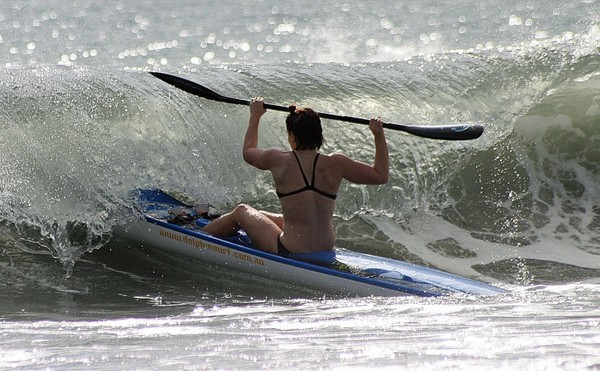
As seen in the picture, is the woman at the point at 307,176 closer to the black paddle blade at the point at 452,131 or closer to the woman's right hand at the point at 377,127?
the woman's right hand at the point at 377,127

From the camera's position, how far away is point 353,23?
625 inches

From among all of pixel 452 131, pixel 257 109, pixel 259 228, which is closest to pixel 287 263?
pixel 259 228

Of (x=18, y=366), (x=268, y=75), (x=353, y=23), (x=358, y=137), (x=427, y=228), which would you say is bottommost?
(x=18, y=366)

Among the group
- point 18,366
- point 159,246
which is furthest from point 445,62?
point 18,366

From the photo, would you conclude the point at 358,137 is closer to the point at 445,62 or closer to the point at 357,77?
the point at 357,77

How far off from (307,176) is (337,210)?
220cm

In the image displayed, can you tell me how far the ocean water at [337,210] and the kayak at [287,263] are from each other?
92 millimetres

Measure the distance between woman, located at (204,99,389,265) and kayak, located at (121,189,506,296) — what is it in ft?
0.34

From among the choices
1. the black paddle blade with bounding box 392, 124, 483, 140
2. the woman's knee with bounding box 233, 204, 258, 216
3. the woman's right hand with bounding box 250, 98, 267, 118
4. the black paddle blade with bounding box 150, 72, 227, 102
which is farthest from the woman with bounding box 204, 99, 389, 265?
the black paddle blade with bounding box 150, 72, 227, 102

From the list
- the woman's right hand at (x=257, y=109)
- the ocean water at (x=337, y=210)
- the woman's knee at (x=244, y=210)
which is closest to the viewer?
the ocean water at (x=337, y=210)

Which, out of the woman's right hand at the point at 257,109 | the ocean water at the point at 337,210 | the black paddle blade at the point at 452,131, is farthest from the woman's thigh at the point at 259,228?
the black paddle blade at the point at 452,131

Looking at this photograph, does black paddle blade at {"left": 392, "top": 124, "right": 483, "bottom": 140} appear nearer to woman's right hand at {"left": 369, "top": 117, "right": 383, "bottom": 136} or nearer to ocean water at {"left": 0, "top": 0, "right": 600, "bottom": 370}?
woman's right hand at {"left": 369, "top": 117, "right": 383, "bottom": 136}

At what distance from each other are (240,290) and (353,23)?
1026 centimetres

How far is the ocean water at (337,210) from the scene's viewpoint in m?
4.36
